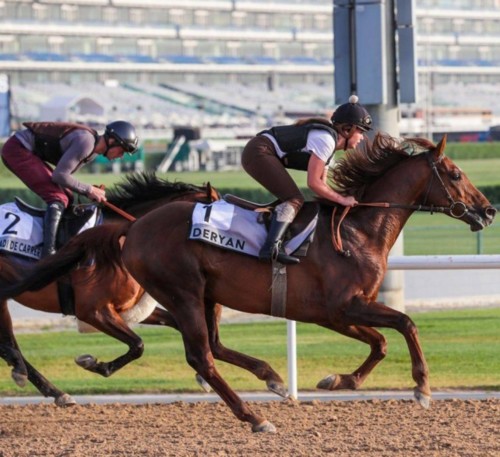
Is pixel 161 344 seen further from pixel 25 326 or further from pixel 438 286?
pixel 438 286

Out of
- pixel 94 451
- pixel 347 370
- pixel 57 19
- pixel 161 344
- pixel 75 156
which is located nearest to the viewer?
pixel 94 451

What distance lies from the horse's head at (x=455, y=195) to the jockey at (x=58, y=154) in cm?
198

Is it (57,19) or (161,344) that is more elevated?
(57,19)

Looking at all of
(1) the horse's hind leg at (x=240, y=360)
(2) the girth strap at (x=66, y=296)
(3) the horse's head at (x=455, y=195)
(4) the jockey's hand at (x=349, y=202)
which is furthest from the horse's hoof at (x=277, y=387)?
(2) the girth strap at (x=66, y=296)

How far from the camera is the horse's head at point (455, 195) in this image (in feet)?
23.0

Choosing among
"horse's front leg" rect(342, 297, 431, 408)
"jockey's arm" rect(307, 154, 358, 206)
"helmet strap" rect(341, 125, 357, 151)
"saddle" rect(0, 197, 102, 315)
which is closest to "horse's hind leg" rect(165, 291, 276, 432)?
"horse's front leg" rect(342, 297, 431, 408)

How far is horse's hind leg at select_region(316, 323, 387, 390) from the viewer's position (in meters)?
6.83

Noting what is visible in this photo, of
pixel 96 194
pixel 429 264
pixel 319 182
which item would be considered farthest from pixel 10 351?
pixel 429 264

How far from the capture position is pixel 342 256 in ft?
22.3

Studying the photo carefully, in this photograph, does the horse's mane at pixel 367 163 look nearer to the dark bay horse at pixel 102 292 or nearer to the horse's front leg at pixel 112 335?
the dark bay horse at pixel 102 292

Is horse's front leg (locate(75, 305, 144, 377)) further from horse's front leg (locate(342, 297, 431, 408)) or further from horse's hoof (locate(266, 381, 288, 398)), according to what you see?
horse's front leg (locate(342, 297, 431, 408))

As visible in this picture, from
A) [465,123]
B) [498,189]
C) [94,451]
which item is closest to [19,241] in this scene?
[94,451]

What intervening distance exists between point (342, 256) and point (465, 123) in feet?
198

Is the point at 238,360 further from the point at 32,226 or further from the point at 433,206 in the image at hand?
the point at 32,226
